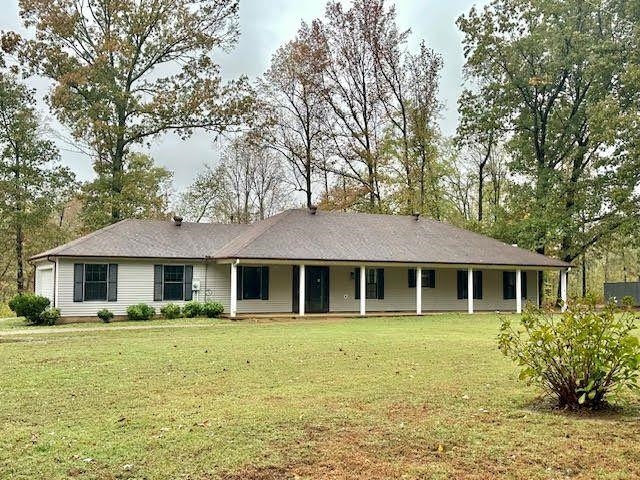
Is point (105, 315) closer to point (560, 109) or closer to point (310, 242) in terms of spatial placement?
point (310, 242)

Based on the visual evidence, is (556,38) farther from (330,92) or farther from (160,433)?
(160,433)

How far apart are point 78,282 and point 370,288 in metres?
11.0

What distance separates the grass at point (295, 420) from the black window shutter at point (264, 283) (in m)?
12.8

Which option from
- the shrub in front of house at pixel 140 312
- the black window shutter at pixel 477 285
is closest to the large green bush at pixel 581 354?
the shrub in front of house at pixel 140 312

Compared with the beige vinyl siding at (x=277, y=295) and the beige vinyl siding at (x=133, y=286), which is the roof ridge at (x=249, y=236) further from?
the beige vinyl siding at (x=277, y=295)

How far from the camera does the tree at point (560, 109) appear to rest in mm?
28438

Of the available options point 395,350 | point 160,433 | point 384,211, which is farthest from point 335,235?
point 160,433

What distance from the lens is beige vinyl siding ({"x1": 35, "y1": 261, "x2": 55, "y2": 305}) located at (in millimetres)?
22312

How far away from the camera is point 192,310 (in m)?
22.5

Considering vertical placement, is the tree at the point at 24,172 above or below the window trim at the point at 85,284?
above

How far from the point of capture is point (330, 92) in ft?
122

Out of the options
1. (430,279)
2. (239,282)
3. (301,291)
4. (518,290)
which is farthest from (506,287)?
(239,282)

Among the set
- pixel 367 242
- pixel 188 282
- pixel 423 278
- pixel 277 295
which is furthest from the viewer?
pixel 423 278

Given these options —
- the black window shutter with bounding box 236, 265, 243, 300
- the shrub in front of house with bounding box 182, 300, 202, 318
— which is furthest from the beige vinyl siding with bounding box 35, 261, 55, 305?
the black window shutter with bounding box 236, 265, 243, 300
